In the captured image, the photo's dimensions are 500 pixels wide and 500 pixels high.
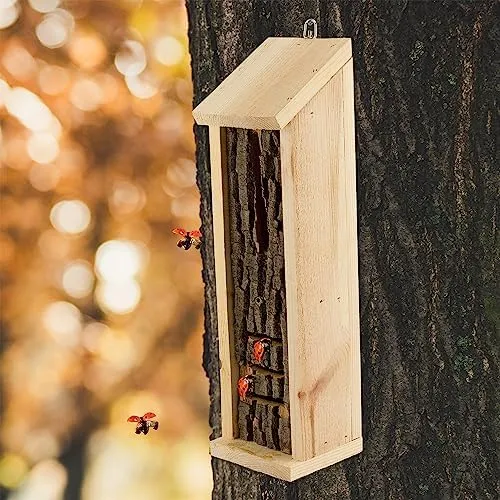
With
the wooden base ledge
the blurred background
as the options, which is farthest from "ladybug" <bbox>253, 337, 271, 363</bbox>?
the blurred background

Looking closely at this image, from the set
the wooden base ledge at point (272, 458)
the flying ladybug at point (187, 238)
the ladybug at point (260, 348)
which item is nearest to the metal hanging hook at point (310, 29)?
the flying ladybug at point (187, 238)

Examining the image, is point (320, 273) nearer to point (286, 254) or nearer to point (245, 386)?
point (286, 254)

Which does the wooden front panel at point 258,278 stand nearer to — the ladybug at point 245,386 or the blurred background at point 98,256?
the ladybug at point 245,386

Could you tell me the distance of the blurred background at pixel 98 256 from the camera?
497 cm

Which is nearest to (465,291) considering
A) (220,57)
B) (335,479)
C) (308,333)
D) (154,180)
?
(308,333)

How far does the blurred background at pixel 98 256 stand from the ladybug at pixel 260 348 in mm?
3311

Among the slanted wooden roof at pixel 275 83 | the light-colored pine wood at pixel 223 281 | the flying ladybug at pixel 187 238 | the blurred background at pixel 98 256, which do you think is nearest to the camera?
the slanted wooden roof at pixel 275 83

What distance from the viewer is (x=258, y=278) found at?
1817mm

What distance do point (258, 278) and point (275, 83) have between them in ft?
1.08

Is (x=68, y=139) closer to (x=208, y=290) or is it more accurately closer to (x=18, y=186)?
(x=18, y=186)

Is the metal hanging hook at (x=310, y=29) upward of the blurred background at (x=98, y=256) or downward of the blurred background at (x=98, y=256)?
upward

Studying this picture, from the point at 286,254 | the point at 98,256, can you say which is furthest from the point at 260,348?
the point at 98,256

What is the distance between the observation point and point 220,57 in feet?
6.81

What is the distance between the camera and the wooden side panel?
1740mm
